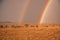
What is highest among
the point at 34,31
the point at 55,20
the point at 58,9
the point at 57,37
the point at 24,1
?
the point at 24,1

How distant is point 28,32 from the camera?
6.01 ft

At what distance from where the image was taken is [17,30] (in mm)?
1798

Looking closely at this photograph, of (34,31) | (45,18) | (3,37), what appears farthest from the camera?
(45,18)

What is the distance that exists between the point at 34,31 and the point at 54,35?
32 centimetres

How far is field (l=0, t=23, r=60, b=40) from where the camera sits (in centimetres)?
177

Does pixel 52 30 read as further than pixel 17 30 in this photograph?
Yes

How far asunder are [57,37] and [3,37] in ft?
2.68

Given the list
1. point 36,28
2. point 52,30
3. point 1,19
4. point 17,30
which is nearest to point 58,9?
point 52,30

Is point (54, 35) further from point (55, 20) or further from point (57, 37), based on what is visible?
point (55, 20)

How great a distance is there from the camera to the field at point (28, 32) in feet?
5.79

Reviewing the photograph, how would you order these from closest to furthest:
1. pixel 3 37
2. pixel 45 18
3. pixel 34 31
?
pixel 3 37 < pixel 34 31 < pixel 45 18

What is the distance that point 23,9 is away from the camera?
1.95 m

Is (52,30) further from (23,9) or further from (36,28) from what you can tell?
(23,9)

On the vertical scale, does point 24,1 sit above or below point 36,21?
above
